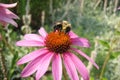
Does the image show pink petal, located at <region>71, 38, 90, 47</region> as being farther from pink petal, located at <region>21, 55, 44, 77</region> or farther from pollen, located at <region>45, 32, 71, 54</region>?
pink petal, located at <region>21, 55, 44, 77</region>

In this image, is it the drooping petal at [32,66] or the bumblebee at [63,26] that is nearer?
the drooping petal at [32,66]

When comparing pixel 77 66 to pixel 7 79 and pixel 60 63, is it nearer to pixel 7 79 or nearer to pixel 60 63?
pixel 60 63

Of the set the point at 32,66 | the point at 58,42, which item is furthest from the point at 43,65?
the point at 58,42

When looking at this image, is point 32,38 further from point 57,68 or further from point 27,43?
point 57,68

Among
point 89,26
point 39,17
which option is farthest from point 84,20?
point 39,17

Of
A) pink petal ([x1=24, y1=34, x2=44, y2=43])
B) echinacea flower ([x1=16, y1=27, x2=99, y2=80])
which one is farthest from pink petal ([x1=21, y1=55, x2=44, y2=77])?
pink petal ([x1=24, y1=34, x2=44, y2=43])

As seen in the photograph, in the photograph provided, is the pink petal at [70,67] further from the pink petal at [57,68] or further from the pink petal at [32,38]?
the pink petal at [32,38]

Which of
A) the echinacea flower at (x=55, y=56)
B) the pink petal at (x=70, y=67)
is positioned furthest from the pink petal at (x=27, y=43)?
the pink petal at (x=70, y=67)
